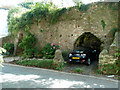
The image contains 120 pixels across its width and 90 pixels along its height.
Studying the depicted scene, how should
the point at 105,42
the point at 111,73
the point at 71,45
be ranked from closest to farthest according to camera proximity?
the point at 111,73
the point at 105,42
the point at 71,45

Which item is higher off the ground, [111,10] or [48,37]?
[111,10]

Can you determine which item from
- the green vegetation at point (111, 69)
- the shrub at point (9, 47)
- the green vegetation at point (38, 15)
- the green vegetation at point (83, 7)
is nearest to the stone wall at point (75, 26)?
the green vegetation at point (83, 7)

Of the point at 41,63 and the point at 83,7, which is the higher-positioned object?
the point at 83,7

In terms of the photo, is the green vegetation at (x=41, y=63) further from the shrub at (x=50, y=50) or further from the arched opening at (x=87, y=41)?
the arched opening at (x=87, y=41)

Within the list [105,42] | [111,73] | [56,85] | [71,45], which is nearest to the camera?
[56,85]

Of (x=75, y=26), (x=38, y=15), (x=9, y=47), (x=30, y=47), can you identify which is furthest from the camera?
(x=9, y=47)

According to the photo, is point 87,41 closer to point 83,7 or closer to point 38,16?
point 83,7

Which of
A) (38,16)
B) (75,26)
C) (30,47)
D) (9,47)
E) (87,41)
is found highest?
(38,16)

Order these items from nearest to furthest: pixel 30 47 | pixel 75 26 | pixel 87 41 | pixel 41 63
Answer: pixel 41 63 → pixel 75 26 → pixel 30 47 → pixel 87 41

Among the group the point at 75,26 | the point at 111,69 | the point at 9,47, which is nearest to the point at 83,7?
the point at 75,26

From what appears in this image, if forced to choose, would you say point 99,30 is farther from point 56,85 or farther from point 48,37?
point 56,85

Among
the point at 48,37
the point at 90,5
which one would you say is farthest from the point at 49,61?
the point at 90,5

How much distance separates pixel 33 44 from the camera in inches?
548

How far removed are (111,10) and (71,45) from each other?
4506 millimetres
